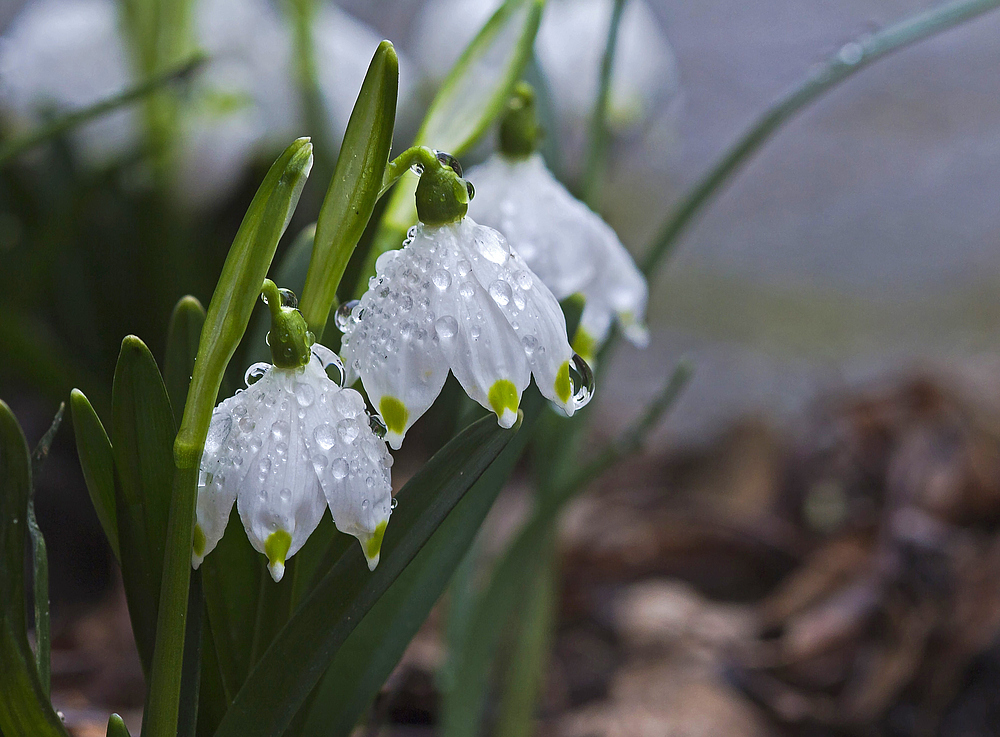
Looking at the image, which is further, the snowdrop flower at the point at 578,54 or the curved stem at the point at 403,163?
the snowdrop flower at the point at 578,54

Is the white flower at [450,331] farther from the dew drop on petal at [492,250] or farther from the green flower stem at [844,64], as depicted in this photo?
the green flower stem at [844,64]

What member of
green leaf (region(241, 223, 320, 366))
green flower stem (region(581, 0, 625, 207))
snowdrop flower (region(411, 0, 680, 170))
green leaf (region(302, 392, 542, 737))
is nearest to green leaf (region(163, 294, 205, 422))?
green leaf (region(241, 223, 320, 366))

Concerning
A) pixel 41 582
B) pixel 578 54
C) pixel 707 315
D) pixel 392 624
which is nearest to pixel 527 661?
pixel 392 624

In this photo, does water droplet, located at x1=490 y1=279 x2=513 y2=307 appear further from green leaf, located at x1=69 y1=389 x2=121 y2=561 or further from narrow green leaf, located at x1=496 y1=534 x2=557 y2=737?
narrow green leaf, located at x1=496 y1=534 x2=557 y2=737

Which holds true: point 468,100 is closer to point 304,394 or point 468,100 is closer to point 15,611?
point 304,394

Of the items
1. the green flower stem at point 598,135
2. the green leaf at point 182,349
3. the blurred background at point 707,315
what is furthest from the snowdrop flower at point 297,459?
the green flower stem at point 598,135

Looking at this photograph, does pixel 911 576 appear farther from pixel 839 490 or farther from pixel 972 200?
pixel 972 200
